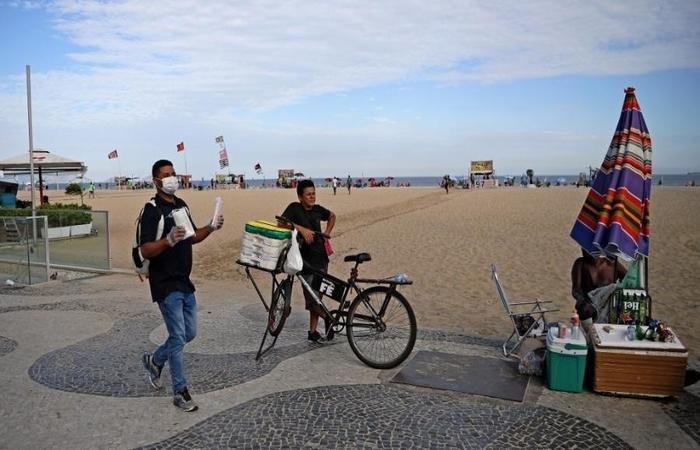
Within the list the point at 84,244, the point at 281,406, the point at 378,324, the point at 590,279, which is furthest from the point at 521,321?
the point at 84,244

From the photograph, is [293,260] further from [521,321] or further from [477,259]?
[477,259]

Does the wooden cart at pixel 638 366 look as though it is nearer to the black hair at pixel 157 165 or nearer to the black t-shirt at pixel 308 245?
the black t-shirt at pixel 308 245

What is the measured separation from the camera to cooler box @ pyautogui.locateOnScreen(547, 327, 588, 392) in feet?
15.1

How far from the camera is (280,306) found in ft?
18.7

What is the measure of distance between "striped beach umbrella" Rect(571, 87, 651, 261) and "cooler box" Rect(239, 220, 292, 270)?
9.65 ft

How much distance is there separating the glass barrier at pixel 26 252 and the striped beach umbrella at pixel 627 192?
30.7 ft

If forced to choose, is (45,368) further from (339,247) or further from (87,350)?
(339,247)

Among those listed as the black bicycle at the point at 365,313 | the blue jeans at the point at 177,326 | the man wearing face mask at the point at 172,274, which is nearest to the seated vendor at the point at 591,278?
the black bicycle at the point at 365,313

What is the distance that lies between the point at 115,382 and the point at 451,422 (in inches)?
119

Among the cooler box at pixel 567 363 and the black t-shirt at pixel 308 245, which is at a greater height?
the black t-shirt at pixel 308 245

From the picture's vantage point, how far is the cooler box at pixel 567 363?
462 cm

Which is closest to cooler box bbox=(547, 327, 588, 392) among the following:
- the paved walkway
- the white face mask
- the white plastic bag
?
the paved walkway

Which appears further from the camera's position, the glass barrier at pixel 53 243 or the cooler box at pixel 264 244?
the glass barrier at pixel 53 243

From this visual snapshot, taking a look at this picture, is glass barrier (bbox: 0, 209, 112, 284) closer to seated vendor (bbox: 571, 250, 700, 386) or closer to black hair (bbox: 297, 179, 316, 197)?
black hair (bbox: 297, 179, 316, 197)
